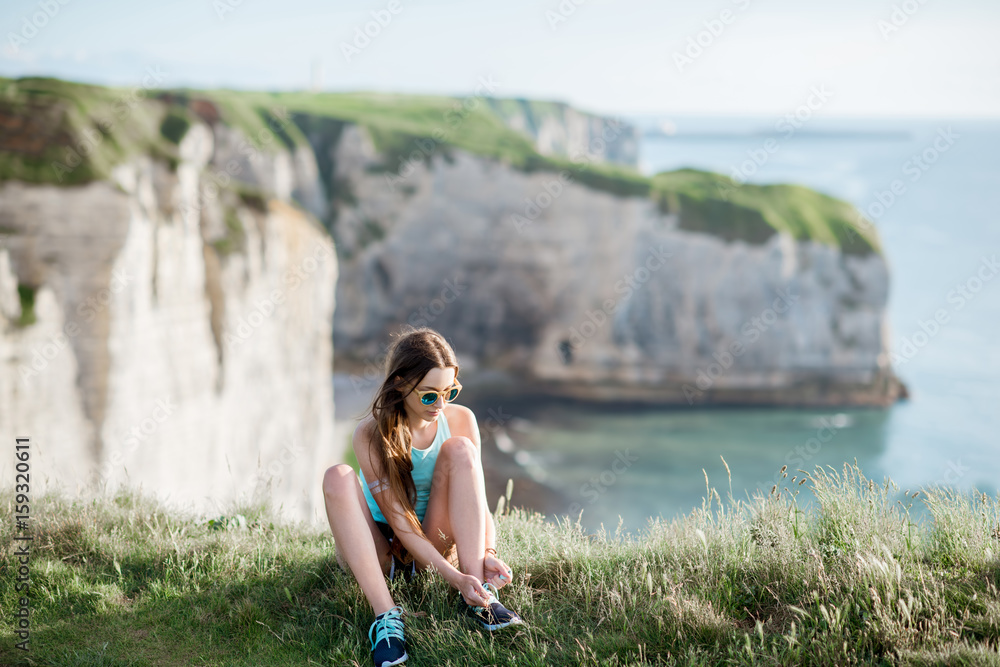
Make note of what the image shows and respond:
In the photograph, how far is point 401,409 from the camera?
3.78 m

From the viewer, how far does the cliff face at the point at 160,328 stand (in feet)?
44.4

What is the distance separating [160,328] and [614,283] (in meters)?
28.1

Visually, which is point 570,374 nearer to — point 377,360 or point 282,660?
point 377,360

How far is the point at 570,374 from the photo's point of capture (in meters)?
40.5

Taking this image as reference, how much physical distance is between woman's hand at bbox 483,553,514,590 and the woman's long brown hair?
40 cm

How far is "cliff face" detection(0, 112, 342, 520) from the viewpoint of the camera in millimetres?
13531

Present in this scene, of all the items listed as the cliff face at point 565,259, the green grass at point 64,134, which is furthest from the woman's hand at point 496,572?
the cliff face at point 565,259

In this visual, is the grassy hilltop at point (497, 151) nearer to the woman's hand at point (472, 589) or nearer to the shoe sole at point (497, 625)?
the woman's hand at point (472, 589)

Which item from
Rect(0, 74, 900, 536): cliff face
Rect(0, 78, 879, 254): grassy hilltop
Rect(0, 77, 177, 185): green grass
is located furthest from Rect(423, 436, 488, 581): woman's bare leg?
Rect(0, 78, 879, 254): grassy hilltop

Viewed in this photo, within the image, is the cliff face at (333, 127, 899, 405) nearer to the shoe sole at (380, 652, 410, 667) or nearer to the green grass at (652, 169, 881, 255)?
the green grass at (652, 169, 881, 255)

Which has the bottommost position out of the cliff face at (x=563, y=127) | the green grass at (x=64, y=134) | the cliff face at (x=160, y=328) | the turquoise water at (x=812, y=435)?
the turquoise water at (x=812, y=435)

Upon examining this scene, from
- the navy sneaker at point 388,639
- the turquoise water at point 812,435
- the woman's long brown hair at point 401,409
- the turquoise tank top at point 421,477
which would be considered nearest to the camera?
the navy sneaker at point 388,639

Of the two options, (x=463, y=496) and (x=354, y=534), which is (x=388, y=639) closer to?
(x=354, y=534)

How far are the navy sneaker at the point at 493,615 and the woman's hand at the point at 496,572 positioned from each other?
0.09 meters
